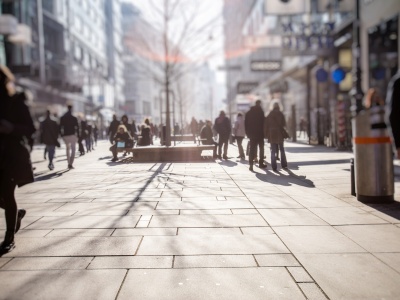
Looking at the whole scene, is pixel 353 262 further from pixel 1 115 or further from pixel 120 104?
pixel 120 104

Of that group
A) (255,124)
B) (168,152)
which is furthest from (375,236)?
(168,152)

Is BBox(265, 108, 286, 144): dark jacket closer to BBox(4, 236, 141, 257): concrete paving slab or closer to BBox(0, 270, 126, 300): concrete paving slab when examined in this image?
BBox(4, 236, 141, 257): concrete paving slab

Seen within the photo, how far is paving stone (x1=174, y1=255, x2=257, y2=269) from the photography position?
3.77m

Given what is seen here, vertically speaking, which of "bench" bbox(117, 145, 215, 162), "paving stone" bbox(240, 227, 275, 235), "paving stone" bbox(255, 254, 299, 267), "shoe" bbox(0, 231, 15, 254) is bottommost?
"paving stone" bbox(255, 254, 299, 267)

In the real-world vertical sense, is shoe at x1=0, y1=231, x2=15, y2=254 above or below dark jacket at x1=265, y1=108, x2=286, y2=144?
below

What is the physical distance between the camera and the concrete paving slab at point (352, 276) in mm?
3115

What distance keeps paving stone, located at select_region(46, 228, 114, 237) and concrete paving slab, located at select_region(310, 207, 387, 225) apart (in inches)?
104

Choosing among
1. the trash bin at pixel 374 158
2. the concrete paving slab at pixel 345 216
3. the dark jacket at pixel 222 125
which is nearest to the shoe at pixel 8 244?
the concrete paving slab at pixel 345 216

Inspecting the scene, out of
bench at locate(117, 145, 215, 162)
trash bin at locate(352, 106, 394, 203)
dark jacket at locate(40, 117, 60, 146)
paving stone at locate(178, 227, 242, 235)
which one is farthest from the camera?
bench at locate(117, 145, 215, 162)

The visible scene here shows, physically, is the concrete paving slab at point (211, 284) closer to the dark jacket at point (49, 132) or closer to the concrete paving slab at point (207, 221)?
the concrete paving slab at point (207, 221)

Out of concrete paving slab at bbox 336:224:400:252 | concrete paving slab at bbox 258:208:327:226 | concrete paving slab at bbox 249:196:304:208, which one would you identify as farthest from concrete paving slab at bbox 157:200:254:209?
concrete paving slab at bbox 336:224:400:252

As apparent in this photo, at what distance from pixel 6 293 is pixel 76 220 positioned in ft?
8.13

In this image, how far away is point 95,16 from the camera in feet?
205

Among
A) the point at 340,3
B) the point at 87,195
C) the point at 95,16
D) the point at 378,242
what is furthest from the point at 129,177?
the point at 95,16
